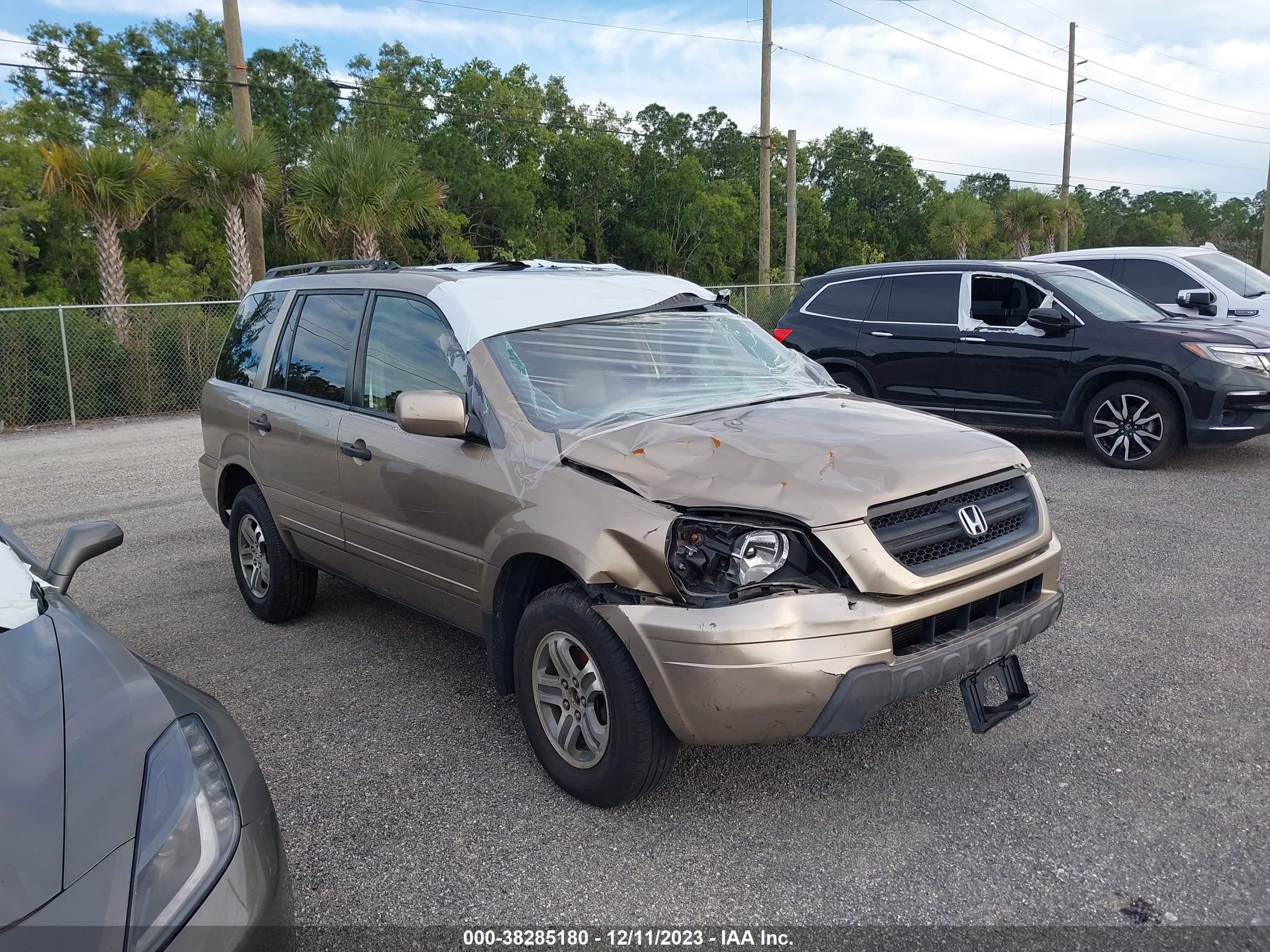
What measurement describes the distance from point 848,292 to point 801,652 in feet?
25.8

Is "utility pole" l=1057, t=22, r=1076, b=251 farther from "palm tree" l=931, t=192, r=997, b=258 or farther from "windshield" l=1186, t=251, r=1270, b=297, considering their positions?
"windshield" l=1186, t=251, r=1270, b=297

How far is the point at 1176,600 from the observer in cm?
511

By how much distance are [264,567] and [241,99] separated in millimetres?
15484

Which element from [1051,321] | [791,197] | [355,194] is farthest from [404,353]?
[791,197]

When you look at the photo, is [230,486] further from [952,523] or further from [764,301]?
[764,301]

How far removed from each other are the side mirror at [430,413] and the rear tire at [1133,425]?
6.91m

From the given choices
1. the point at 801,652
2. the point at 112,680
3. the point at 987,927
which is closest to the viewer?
the point at 112,680

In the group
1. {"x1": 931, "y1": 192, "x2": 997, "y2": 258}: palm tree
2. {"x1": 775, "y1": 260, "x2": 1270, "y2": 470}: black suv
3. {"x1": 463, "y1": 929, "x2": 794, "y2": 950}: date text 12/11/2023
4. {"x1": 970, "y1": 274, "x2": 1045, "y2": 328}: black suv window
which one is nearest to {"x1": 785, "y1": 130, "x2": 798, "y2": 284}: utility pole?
{"x1": 931, "y1": 192, "x2": 997, "y2": 258}: palm tree

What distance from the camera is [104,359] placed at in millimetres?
14664

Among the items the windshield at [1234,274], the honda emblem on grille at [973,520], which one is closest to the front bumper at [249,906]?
the honda emblem on grille at [973,520]

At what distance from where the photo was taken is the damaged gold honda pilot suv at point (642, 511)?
9.45 feet

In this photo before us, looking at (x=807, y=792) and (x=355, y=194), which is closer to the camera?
(x=807, y=792)

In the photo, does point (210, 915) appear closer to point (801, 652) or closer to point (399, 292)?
point (801, 652)

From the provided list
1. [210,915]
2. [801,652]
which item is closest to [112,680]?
[210,915]
